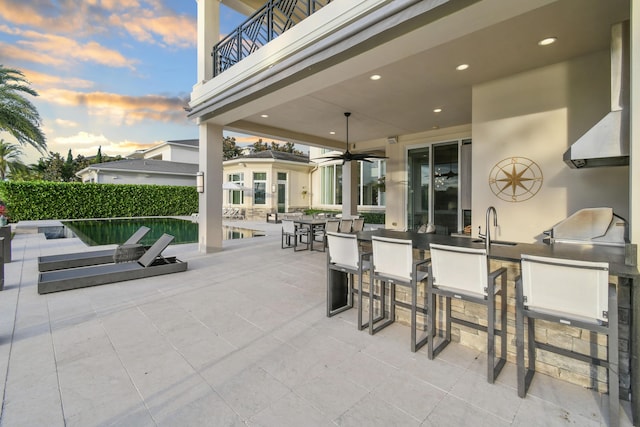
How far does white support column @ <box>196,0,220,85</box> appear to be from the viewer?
7.64 m

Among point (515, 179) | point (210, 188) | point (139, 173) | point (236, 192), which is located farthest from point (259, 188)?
point (515, 179)

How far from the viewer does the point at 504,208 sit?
5152 mm

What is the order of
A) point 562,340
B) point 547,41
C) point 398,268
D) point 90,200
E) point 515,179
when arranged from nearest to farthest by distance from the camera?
point 562,340 → point 398,268 → point 547,41 → point 515,179 → point 90,200

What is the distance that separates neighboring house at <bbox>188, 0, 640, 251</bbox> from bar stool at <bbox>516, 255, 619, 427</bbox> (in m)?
0.57

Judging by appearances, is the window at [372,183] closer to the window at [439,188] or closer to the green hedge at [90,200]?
the window at [439,188]

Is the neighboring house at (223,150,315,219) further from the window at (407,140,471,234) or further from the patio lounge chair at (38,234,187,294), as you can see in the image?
the patio lounge chair at (38,234,187,294)

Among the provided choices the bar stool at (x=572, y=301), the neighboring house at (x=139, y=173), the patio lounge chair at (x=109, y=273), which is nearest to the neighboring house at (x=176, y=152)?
the neighboring house at (x=139, y=173)

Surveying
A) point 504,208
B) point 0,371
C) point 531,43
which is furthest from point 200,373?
point 531,43

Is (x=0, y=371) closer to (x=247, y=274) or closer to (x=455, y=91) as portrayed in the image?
(x=247, y=274)

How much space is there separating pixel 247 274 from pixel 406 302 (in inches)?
133

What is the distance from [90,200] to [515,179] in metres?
20.7

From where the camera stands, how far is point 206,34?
7.68 m

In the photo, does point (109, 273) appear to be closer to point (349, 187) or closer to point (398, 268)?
point (398, 268)

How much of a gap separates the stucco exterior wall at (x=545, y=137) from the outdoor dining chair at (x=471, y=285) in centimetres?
278
